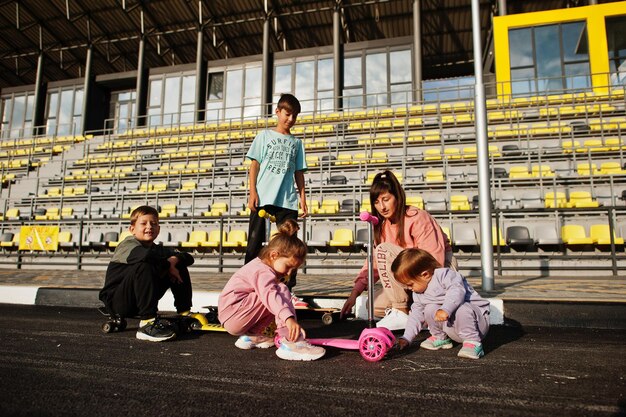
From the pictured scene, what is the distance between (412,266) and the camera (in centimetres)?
227

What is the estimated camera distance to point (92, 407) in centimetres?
126

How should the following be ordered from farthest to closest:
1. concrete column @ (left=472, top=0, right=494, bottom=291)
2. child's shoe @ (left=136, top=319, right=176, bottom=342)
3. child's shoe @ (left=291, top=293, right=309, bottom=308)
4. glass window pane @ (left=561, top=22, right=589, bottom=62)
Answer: glass window pane @ (left=561, top=22, right=589, bottom=62) < concrete column @ (left=472, top=0, right=494, bottom=291) < child's shoe @ (left=291, top=293, right=309, bottom=308) < child's shoe @ (left=136, top=319, right=176, bottom=342)

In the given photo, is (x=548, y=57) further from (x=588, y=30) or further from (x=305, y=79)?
(x=305, y=79)

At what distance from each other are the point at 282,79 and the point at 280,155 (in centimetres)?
1828

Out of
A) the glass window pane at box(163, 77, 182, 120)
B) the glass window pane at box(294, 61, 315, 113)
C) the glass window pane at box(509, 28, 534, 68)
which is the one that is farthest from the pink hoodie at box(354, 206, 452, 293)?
the glass window pane at box(163, 77, 182, 120)

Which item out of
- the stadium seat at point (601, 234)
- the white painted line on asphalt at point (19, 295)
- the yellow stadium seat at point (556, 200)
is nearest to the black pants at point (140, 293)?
the white painted line on asphalt at point (19, 295)

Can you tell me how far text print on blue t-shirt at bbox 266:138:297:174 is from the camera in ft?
11.7

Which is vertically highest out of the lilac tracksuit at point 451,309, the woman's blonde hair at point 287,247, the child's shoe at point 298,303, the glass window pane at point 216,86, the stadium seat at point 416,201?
the glass window pane at point 216,86

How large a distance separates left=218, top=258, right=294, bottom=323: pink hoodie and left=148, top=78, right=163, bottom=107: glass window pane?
2220 cm

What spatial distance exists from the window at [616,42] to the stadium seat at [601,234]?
34.8ft

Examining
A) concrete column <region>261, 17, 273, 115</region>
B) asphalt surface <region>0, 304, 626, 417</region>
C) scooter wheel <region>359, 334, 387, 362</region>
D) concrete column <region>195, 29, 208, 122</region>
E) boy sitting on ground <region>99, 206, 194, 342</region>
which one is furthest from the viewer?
concrete column <region>195, 29, 208, 122</region>

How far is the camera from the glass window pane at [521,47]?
15.5 m

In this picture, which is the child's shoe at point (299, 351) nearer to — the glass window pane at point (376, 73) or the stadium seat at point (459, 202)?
the stadium seat at point (459, 202)

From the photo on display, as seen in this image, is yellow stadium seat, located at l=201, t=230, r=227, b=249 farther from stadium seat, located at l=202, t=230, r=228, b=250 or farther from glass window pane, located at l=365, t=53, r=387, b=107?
glass window pane, located at l=365, t=53, r=387, b=107
